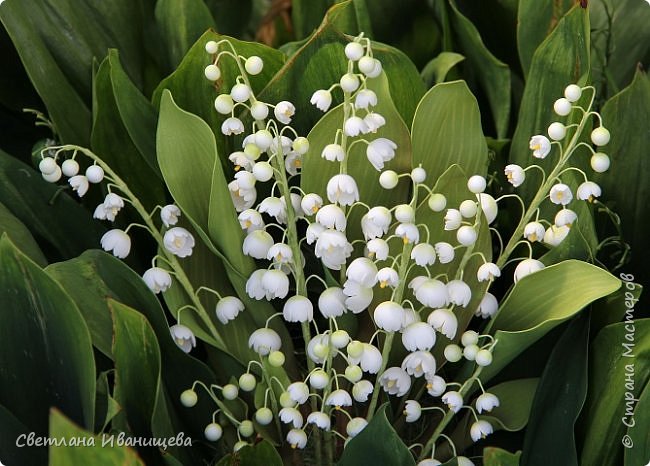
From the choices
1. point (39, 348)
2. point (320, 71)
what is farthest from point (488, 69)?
point (39, 348)

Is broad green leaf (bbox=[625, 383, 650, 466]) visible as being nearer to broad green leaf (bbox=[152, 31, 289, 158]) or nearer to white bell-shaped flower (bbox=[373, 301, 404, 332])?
white bell-shaped flower (bbox=[373, 301, 404, 332])

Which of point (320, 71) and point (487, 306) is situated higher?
point (320, 71)

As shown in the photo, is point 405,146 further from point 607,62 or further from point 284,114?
point 607,62

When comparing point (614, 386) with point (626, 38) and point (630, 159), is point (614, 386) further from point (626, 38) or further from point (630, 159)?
point (626, 38)

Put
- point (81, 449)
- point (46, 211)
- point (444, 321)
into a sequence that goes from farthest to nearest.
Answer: point (46, 211) → point (444, 321) → point (81, 449)

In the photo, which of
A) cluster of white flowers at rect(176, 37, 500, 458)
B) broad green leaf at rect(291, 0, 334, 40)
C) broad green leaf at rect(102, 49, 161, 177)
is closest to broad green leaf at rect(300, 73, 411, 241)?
cluster of white flowers at rect(176, 37, 500, 458)
